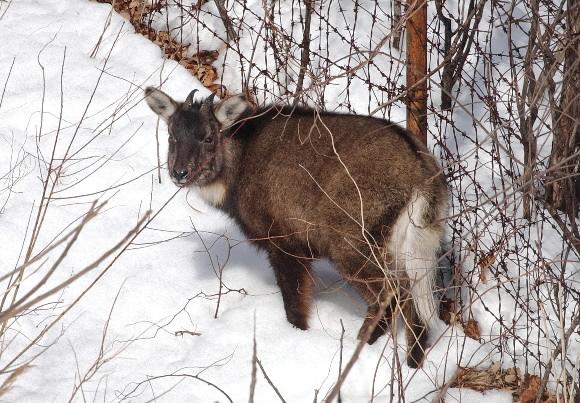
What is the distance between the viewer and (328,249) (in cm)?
513

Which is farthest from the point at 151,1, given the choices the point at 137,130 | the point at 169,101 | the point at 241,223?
the point at 241,223

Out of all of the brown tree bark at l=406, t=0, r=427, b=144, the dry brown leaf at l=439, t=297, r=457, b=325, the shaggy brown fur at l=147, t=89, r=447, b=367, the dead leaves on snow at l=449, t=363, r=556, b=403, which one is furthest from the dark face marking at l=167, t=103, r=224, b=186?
the dead leaves on snow at l=449, t=363, r=556, b=403

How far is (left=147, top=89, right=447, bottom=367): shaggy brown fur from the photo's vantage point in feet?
15.8

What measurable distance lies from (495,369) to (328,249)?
4.36ft

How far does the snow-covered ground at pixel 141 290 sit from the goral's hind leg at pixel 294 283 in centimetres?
11

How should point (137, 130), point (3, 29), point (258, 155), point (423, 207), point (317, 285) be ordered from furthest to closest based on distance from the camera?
1. point (3, 29)
2. point (137, 130)
3. point (317, 285)
4. point (258, 155)
5. point (423, 207)

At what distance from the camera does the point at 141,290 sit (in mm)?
5754

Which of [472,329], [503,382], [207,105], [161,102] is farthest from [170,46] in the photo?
[503,382]

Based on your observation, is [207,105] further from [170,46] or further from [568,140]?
[170,46]

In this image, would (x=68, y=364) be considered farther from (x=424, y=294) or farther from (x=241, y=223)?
(x=424, y=294)

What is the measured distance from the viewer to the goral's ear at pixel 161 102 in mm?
5641

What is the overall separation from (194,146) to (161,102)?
1.44 ft

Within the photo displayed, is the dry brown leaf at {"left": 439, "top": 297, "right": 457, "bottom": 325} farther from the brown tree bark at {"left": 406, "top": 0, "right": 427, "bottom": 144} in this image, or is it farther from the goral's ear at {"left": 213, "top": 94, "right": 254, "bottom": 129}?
the goral's ear at {"left": 213, "top": 94, "right": 254, "bottom": 129}

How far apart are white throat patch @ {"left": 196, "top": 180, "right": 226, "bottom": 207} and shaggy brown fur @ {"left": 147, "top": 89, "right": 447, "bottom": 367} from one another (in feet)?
0.07
